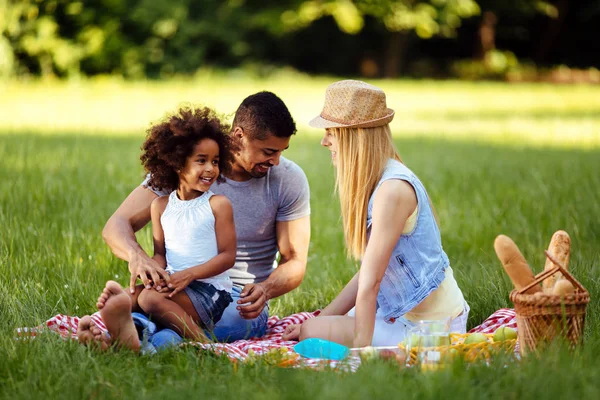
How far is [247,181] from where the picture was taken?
454cm

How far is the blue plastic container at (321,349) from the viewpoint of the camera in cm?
369

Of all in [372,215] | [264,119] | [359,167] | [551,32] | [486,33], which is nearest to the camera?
[372,215]

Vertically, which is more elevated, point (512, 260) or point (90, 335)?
point (512, 260)

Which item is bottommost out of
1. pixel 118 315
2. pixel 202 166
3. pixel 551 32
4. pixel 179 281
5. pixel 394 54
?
pixel 118 315

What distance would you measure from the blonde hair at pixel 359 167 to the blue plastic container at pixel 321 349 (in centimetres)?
52

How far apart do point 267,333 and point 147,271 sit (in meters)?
0.87

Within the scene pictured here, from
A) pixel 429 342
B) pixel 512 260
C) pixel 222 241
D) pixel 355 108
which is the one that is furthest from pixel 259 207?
pixel 512 260

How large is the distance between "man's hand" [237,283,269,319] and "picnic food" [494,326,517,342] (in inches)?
45.7

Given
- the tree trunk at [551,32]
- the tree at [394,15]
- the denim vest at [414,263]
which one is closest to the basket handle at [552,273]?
the denim vest at [414,263]

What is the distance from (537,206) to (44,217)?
13.8 feet

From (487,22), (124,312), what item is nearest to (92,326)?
(124,312)

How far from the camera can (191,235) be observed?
160 inches

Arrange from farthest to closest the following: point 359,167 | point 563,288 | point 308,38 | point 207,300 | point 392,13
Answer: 1. point 308,38
2. point 392,13
3. point 207,300
4. point 359,167
5. point 563,288

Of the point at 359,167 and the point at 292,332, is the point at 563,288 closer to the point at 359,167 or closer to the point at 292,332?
the point at 359,167
